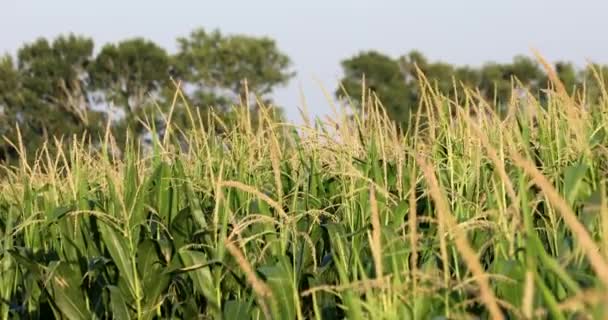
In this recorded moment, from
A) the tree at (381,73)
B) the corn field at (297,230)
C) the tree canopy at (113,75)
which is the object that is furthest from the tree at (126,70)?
the corn field at (297,230)

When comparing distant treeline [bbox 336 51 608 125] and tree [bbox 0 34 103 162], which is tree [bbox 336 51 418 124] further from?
tree [bbox 0 34 103 162]

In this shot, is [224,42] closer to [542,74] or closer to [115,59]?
[115,59]

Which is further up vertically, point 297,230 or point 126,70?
point 126,70

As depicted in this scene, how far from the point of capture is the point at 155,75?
4797cm

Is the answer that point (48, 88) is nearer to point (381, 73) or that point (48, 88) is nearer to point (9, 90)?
point (9, 90)

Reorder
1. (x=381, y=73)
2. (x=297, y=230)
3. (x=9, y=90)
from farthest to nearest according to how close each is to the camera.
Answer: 1. (x=381, y=73)
2. (x=9, y=90)
3. (x=297, y=230)

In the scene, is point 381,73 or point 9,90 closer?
point 9,90

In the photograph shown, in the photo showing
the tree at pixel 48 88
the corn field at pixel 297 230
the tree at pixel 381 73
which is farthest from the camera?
the tree at pixel 381 73

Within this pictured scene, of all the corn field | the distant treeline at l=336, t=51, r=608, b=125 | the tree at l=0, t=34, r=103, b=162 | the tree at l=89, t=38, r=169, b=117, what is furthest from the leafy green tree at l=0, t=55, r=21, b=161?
the corn field

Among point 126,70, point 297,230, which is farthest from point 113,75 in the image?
point 297,230

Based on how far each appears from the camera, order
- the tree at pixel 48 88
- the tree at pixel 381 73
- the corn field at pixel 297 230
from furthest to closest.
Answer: the tree at pixel 381 73 → the tree at pixel 48 88 → the corn field at pixel 297 230

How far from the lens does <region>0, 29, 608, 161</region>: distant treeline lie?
45.9 metres

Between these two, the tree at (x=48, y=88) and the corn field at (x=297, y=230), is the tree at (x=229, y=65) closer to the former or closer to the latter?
the tree at (x=48, y=88)

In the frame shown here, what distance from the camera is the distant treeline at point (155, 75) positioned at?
151 ft
